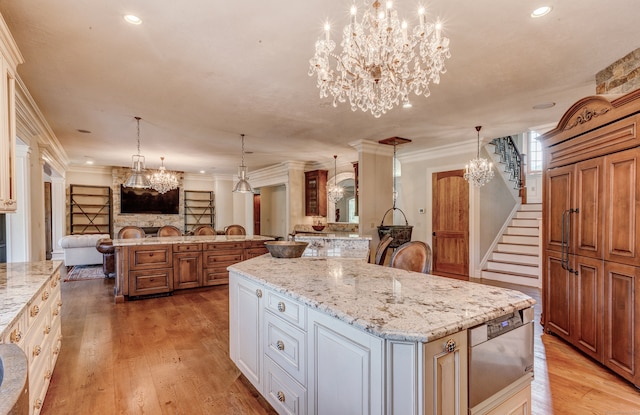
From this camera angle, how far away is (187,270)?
5203mm

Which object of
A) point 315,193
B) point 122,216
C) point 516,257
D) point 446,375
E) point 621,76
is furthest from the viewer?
point 122,216

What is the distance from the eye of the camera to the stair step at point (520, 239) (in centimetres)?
620

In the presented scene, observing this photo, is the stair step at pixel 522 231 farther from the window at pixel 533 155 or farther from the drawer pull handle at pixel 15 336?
the drawer pull handle at pixel 15 336

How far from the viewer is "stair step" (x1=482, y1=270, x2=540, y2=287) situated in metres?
5.50

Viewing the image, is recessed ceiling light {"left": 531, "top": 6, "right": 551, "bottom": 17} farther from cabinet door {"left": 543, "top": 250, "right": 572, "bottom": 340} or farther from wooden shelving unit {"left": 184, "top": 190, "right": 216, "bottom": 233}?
wooden shelving unit {"left": 184, "top": 190, "right": 216, "bottom": 233}

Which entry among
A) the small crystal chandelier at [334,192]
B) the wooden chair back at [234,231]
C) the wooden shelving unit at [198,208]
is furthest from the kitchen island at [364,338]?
the wooden shelving unit at [198,208]

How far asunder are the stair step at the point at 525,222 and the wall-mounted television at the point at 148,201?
9.86 metres

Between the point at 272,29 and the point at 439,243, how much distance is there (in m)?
5.54

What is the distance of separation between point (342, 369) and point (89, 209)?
432 inches

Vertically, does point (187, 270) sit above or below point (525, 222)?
below

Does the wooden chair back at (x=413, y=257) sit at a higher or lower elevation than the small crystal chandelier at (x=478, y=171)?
lower

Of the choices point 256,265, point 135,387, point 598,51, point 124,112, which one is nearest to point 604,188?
point 598,51

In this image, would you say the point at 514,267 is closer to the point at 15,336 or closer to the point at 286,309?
the point at 286,309

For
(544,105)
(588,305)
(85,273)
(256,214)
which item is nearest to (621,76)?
(544,105)
